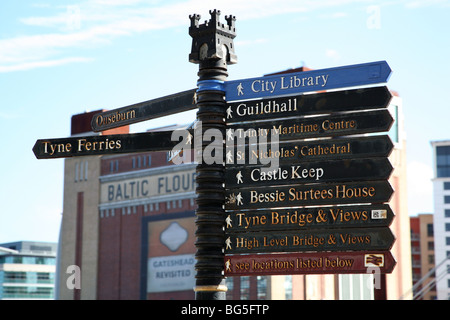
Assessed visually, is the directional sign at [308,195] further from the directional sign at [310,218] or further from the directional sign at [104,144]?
the directional sign at [104,144]

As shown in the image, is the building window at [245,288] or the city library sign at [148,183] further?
the city library sign at [148,183]

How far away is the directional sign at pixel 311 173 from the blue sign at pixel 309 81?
1.00 meters

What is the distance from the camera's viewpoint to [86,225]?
93.3 meters

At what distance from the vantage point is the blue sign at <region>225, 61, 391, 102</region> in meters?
9.85

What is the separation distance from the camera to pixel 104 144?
1148 cm

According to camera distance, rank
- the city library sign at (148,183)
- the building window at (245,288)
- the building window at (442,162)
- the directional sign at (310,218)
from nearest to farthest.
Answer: the directional sign at (310,218) < the building window at (245,288) < the city library sign at (148,183) < the building window at (442,162)

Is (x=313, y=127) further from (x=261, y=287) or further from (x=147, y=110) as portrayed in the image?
(x=261, y=287)

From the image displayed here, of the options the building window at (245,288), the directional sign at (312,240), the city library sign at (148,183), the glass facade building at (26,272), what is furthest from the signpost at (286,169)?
the glass facade building at (26,272)

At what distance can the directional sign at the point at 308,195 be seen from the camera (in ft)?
→ 32.0

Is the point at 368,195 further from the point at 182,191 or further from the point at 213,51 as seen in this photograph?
the point at 182,191

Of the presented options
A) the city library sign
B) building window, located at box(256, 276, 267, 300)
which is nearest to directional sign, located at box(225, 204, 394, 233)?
building window, located at box(256, 276, 267, 300)

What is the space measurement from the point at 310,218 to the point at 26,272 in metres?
149

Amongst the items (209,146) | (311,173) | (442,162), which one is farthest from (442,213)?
(311,173)
